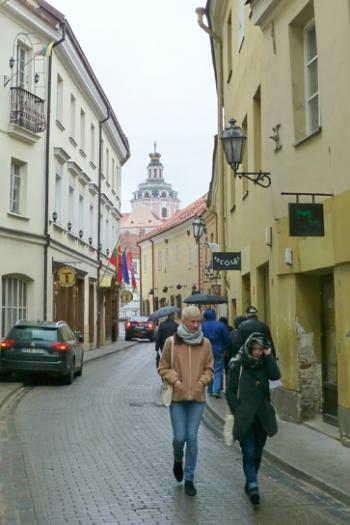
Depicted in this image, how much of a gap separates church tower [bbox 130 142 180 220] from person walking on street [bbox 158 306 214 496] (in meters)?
144

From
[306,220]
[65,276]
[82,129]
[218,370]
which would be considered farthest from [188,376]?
[82,129]

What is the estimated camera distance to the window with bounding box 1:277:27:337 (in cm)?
1970

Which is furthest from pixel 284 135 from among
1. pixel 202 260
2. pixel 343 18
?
pixel 202 260

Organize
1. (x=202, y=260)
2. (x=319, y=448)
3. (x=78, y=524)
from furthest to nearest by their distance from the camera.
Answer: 1. (x=202, y=260)
2. (x=319, y=448)
3. (x=78, y=524)

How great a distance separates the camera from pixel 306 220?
8703 millimetres

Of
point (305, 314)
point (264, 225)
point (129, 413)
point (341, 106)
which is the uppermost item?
point (341, 106)

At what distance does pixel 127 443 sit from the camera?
8992 millimetres

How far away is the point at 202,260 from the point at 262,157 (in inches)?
1191

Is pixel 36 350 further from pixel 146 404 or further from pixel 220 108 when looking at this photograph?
pixel 220 108

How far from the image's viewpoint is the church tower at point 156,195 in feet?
506

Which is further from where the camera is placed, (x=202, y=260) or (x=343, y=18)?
(x=202, y=260)

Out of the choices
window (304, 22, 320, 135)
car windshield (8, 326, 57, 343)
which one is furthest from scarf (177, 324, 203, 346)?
car windshield (8, 326, 57, 343)

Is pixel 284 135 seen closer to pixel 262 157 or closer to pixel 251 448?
pixel 262 157

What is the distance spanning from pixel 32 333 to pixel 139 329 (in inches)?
1011
